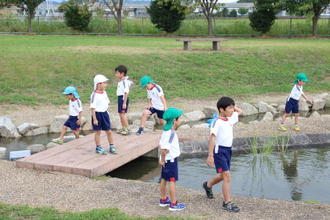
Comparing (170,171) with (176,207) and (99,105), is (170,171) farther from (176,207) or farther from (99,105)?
(99,105)

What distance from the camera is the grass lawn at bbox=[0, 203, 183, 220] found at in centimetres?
604

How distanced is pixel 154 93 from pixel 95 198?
329 centimetres

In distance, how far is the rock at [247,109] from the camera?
50.8 feet

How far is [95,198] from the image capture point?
276 inches

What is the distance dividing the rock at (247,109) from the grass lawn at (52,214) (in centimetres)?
966

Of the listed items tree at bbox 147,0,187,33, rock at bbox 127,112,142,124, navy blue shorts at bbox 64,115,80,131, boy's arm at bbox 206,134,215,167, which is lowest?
rock at bbox 127,112,142,124

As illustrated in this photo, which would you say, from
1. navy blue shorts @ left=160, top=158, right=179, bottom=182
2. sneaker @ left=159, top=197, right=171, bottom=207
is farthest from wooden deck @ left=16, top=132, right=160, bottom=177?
navy blue shorts @ left=160, top=158, right=179, bottom=182

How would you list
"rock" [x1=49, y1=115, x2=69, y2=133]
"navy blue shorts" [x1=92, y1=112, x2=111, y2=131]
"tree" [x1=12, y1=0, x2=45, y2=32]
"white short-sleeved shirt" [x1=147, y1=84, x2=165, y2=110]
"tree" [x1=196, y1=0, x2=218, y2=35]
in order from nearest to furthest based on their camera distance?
"navy blue shorts" [x1=92, y1=112, x2=111, y2=131]
"white short-sleeved shirt" [x1=147, y1=84, x2=165, y2=110]
"rock" [x1=49, y1=115, x2=69, y2=133]
"tree" [x1=196, y1=0, x2=218, y2=35]
"tree" [x1=12, y1=0, x2=45, y2=32]

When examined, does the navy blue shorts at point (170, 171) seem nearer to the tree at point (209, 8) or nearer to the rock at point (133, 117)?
the rock at point (133, 117)

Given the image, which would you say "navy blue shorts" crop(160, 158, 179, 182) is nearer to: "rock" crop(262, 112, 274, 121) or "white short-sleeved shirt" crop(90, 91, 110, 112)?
"white short-sleeved shirt" crop(90, 91, 110, 112)

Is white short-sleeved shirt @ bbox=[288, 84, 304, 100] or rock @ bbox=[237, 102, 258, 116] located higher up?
white short-sleeved shirt @ bbox=[288, 84, 304, 100]

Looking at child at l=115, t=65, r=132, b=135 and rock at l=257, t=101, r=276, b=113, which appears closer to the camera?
child at l=115, t=65, r=132, b=135

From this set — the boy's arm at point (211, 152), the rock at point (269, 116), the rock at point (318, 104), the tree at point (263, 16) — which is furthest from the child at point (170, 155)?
the tree at point (263, 16)

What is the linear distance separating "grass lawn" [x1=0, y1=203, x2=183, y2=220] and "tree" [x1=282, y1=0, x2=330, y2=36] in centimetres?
2974
